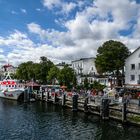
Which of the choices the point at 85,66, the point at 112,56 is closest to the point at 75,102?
the point at 112,56

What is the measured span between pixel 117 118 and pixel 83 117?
6279 mm

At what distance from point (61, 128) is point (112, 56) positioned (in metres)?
46.2

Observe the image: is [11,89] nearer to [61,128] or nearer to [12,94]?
[12,94]

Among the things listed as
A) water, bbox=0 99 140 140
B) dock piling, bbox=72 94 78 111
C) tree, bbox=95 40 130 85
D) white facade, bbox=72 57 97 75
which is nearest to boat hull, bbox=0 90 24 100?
water, bbox=0 99 140 140

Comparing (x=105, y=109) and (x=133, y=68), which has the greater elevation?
(x=133, y=68)

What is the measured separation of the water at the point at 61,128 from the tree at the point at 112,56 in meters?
35.0

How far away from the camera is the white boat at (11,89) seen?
71062 millimetres

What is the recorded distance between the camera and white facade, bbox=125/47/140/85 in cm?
7250

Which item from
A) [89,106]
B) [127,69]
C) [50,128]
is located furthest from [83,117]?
[127,69]

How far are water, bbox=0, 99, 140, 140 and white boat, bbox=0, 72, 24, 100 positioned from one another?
2369 centimetres

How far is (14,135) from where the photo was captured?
32562mm

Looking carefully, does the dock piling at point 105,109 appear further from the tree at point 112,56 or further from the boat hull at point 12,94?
the tree at point 112,56

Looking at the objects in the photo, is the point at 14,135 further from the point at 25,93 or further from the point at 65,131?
the point at 25,93

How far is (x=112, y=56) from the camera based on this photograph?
260ft
